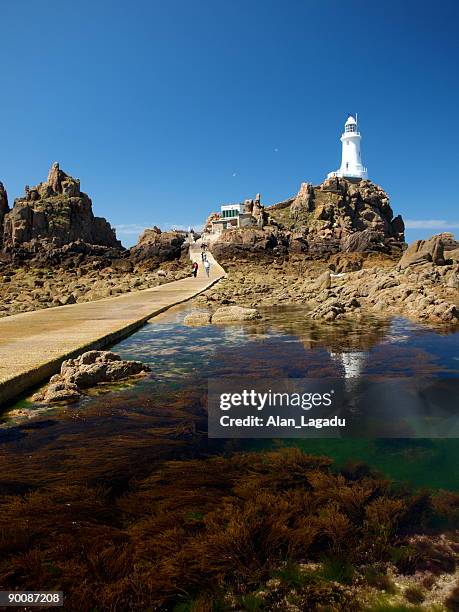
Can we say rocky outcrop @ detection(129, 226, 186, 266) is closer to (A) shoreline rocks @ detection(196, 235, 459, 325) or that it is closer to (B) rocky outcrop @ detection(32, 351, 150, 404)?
(A) shoreline rocks @ detection(196, 235, 459, 325)

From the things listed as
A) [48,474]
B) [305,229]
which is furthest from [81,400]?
[305,229]

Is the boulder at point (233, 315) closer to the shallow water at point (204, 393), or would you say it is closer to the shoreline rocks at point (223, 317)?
the shoreline rocks at point (223, 317)

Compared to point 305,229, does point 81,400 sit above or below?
below

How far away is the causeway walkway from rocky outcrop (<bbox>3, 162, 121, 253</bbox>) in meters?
51.4

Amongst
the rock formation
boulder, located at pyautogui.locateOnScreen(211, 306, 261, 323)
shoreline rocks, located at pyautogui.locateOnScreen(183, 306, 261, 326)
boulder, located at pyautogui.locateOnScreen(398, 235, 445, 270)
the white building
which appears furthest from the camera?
the white building

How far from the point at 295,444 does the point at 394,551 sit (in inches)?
58.2

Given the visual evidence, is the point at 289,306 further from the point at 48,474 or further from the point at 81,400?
the point at 48,474

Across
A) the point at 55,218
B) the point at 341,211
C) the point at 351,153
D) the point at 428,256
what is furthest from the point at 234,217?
the point at 428,256

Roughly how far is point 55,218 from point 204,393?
71779 millimetres

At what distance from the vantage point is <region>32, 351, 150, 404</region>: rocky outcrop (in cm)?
493

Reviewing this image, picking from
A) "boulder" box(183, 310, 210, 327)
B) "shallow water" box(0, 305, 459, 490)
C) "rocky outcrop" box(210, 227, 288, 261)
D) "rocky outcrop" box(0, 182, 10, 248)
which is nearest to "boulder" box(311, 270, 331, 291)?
"shallow water" box(0, 305, 459, 490)

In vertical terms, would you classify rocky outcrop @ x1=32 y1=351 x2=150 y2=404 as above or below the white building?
below

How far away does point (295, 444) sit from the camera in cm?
380

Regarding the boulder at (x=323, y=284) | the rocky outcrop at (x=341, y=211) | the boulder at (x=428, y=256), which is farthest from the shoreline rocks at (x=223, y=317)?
the rocky outcrop at (x=341, y=211)
